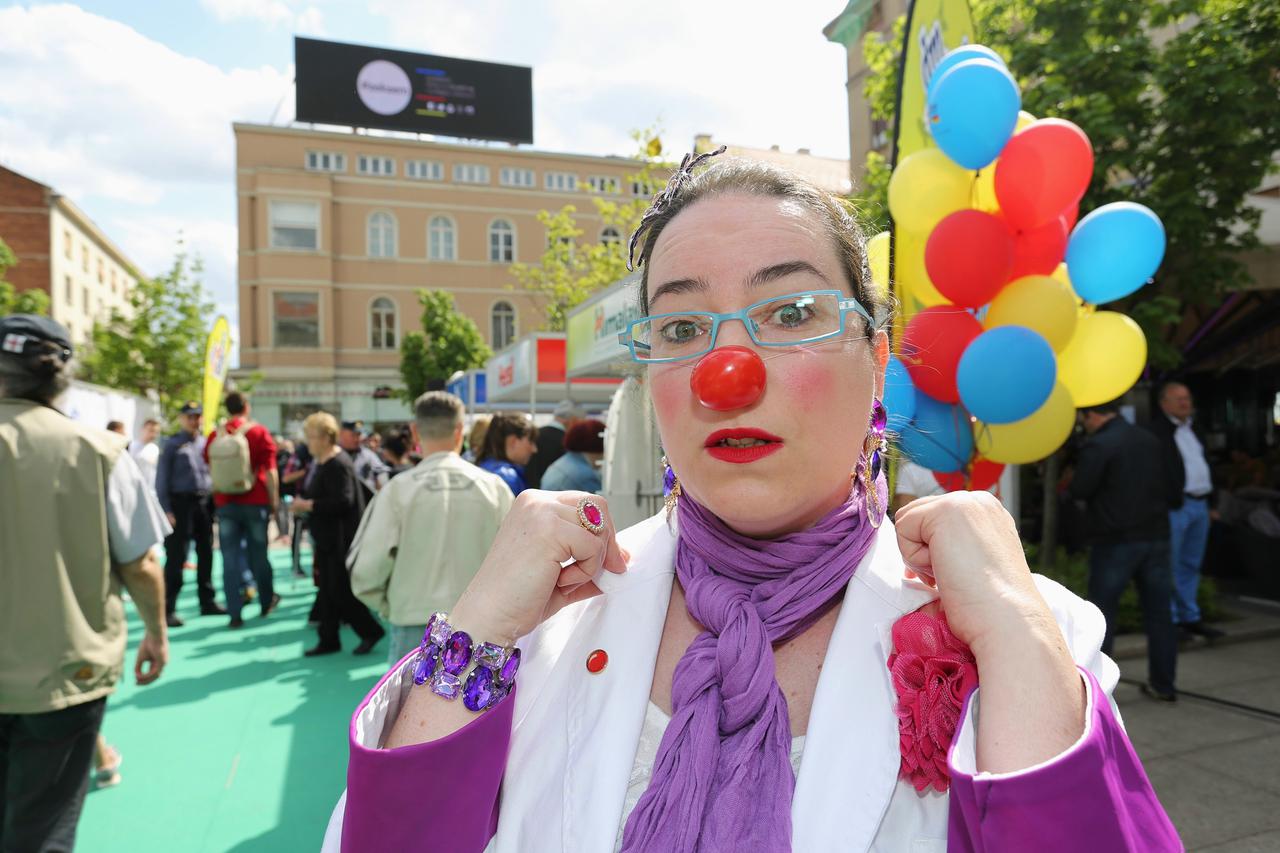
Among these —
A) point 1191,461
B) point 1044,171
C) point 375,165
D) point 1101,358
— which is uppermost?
point 375,165

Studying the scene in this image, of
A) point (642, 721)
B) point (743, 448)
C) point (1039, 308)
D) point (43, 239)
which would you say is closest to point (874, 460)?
point (743, 448)

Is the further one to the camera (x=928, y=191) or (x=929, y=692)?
(x=928, y=191)

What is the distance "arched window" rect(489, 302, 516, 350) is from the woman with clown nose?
38.6 meters

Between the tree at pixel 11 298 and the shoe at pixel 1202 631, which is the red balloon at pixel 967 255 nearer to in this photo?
the shoe at pixel 1202 631

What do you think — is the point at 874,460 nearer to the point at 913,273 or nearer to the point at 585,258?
the point at 913,273

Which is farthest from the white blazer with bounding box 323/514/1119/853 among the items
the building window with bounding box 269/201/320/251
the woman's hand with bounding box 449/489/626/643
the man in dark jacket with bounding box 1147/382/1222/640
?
the building window with bounding box 269/201/320/251

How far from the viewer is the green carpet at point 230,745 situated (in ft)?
12.4

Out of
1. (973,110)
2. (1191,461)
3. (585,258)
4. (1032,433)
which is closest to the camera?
(973,110)

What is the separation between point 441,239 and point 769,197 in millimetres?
39485

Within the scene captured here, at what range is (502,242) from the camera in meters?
39.3

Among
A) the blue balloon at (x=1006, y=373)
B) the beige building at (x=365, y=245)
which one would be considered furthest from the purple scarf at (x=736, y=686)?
the beige building at (x=365, y=245)

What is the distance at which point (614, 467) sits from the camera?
6.11m

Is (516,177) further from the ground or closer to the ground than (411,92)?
closer to the ground

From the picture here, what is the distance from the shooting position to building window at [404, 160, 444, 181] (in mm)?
38812
